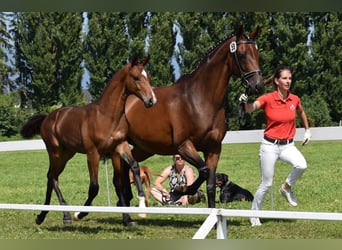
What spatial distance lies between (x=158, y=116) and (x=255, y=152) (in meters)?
10.8

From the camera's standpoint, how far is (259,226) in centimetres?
622

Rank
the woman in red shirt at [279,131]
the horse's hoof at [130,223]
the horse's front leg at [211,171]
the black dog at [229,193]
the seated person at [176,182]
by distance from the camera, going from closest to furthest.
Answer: the woman in red shirt at [279,131], the horse's front leg at [211,171], the horse's hoof at [130,223], the seated person at [176,182], the black dog at [229,193]

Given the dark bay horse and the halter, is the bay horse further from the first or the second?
the dark bay horse

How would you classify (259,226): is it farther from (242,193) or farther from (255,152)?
(255,152)

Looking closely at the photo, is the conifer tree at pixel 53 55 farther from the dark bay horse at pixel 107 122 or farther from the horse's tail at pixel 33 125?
the dark bay horse at pixel 107 122

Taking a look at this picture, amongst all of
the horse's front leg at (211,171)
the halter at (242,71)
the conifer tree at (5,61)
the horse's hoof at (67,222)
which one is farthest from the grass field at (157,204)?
the conifer tree at (5,61)

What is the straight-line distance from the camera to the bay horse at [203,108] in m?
6.12

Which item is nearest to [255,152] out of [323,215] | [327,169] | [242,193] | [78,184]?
[327,169]

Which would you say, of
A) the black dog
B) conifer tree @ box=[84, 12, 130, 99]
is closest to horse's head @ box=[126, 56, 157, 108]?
the black dog

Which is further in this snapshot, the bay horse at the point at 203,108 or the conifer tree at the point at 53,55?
the conifer tree at the point at 53,55

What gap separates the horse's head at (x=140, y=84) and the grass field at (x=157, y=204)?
1462mm

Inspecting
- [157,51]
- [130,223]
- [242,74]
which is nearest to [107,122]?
[130,223]

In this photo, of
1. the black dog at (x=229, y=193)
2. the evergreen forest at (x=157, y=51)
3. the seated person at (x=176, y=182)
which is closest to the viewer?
the seated person at (x=176, y=182)

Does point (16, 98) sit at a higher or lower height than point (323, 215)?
lower
